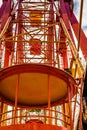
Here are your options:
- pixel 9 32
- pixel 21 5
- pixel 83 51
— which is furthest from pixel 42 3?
pixel 83 51

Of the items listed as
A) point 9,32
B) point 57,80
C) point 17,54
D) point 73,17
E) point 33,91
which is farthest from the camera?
point 9,32

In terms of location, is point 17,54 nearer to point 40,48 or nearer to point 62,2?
point 40,48

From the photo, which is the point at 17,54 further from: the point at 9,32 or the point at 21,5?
the point at 21,5

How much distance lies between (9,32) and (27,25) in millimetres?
1181

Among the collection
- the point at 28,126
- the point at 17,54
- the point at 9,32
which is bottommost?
the point at 28,126

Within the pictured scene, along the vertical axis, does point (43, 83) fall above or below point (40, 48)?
below

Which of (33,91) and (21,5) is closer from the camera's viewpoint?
(33,91)

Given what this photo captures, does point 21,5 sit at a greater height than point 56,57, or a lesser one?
greater

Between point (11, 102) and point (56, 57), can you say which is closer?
point (11, 102)

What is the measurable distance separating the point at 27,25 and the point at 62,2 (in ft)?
8.53

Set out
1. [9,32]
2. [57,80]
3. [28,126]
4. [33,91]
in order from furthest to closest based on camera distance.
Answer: [9,32] → [33,91] → [57,80] → [28,126]

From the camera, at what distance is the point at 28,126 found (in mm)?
7762

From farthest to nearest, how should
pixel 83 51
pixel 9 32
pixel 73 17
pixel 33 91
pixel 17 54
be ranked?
1. pixel 9 32
2. pixel 17 54
3. pixel 73 17
4. pixel 83 51
5. pixel 33 91

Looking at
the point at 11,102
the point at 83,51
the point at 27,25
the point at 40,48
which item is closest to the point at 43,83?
the point at 11,102
